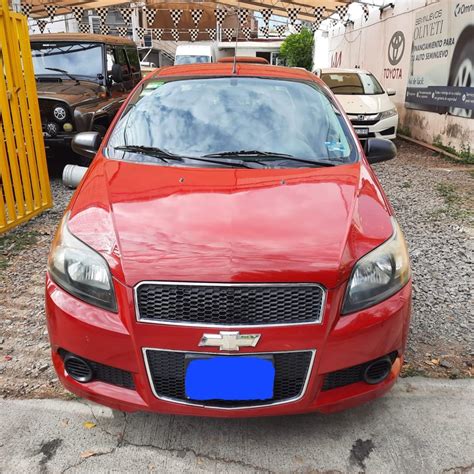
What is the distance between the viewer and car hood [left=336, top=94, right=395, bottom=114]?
923 cm

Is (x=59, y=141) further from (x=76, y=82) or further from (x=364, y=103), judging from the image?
(x=364, y=103)

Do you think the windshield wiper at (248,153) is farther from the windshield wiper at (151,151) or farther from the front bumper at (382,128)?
the front bumper at (382,128)

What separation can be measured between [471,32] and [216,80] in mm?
6962

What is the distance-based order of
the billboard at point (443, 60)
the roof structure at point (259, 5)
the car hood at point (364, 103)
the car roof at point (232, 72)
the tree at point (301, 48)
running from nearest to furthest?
the car roof at point (232, 72) < the billboard at point (443, 60) < the car hood at point (364, 103) < the roof structure at point (259, 5) < the tree at point (301, 48)

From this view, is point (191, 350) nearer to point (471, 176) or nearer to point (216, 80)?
point (216, 80)

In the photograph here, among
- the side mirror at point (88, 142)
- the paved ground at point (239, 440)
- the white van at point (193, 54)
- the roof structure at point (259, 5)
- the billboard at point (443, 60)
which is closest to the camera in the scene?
the paved ground at point (239, 440)

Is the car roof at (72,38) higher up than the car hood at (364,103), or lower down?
higher up

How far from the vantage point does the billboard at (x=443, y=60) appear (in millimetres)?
8430

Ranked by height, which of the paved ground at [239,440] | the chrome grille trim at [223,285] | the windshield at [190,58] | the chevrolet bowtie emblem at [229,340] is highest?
the windshield at [190,58]

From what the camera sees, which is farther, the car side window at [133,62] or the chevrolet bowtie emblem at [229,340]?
the car side window at [133,62]

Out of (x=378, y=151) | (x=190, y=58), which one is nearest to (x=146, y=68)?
(x=190, y=58)

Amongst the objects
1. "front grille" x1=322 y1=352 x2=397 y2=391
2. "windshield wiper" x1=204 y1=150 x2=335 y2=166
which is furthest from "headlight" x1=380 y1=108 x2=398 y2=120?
"front grille" x1=322 y1=352 x2=397 y2=391

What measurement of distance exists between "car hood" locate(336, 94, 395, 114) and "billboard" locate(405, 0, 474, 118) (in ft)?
3.47

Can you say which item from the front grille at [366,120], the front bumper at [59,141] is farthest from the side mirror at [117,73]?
the front grille at [366,120]
